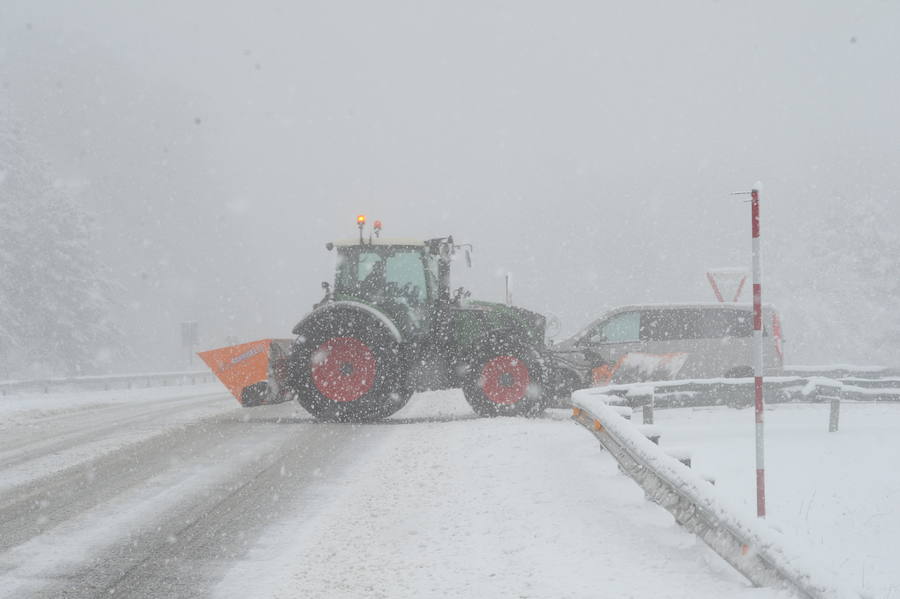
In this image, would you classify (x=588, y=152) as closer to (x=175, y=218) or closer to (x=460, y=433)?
(x=175, y=218)

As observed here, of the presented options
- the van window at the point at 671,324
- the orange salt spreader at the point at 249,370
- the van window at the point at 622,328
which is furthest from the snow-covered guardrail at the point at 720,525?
the van window at the point at 671,324

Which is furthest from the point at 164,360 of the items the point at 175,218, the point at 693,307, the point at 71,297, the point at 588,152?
the point at 588,152

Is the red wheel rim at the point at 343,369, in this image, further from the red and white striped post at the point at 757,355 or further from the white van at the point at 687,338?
the red and white striped post at the point at 757,355

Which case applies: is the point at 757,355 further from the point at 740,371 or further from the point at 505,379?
the point at 740,371

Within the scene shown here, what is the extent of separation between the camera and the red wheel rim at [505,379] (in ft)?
36.9

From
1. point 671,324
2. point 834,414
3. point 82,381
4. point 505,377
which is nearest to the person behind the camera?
point 505,377

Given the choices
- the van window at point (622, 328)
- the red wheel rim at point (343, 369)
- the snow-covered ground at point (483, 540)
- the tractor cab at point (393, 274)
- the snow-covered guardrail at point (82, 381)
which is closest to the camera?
the snow-covered ground at point (483, 540)

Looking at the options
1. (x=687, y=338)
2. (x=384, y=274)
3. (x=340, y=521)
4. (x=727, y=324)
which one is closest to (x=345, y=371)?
(x=384, y=274)

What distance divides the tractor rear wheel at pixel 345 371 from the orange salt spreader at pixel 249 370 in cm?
42

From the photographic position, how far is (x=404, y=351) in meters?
11.1

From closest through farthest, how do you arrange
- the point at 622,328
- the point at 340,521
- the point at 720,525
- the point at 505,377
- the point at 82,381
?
the point at 720,525
the point at 340,521
the point at 505,377
the point at 622,328
the point at 82,381

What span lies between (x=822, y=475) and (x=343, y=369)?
19.7 feet

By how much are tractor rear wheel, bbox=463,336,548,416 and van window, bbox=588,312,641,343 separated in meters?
4.52

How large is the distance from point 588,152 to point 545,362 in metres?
176
